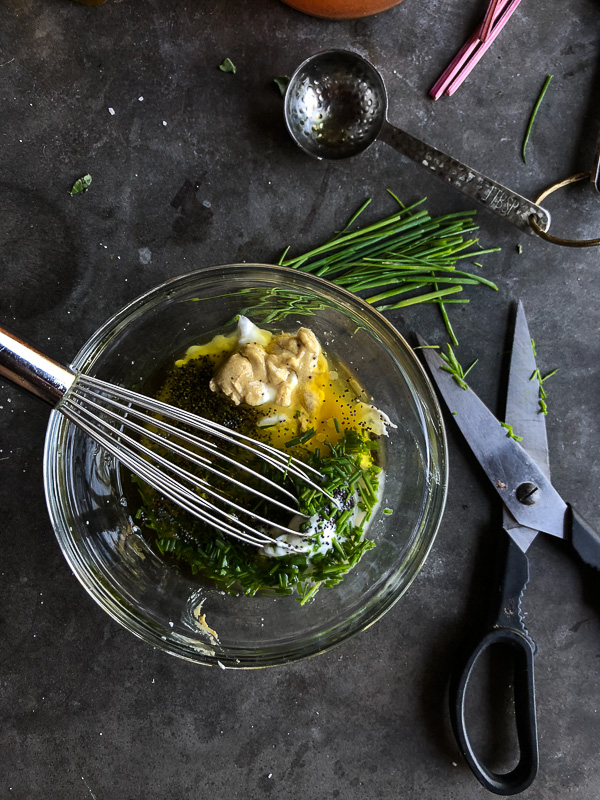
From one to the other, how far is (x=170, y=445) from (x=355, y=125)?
0.81 meters

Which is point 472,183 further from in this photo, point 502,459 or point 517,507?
point 517,507

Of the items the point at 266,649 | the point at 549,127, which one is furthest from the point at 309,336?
the point at 549,127

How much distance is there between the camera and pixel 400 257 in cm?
133

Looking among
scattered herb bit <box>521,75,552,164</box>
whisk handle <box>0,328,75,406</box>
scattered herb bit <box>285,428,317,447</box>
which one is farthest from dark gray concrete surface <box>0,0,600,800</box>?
whisk handle <box>0,328,75,406</box>

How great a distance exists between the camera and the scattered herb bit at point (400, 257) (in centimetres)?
132

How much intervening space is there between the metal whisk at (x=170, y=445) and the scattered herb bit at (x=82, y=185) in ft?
1.61

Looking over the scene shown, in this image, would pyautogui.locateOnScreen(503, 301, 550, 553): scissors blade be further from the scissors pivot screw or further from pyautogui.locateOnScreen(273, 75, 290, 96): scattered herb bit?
pyautogui.locateOnScreen(273, 75, 290, 96): scattered herb bit

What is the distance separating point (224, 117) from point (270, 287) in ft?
1.36

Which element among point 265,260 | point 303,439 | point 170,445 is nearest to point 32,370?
point 170,445

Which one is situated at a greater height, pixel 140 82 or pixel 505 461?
pixel 140 82

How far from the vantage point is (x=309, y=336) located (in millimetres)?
1188

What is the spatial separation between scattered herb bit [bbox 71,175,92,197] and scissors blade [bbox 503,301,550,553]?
97cm

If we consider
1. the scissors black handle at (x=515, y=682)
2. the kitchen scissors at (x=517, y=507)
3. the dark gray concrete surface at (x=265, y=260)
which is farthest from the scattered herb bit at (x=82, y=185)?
the scissors black handle at (x=515, y=682)

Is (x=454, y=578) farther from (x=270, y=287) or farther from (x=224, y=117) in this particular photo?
(x=224, y=117)
